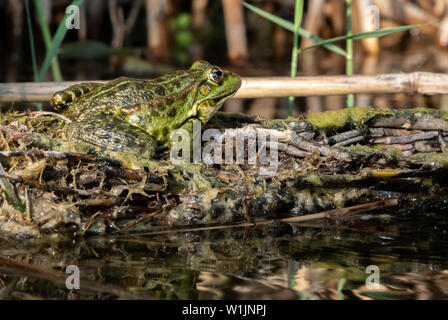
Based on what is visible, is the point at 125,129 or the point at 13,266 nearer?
the point at 13,266

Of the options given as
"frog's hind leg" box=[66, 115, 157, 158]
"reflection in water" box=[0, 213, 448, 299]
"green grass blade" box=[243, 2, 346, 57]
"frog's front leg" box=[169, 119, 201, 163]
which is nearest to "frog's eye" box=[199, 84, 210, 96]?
"frog's front leg" box=[169, 119, 201, 163]

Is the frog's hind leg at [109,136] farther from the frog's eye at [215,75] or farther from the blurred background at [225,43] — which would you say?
the blurred background at [225,43]

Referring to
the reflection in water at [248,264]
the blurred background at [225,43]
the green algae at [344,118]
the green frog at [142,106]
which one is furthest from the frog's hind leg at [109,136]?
the blurred background at [225,43]

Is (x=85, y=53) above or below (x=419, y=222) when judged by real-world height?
above

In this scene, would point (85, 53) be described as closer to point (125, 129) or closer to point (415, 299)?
point (125, 129)

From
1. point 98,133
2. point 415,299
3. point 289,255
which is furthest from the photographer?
point 98,133
